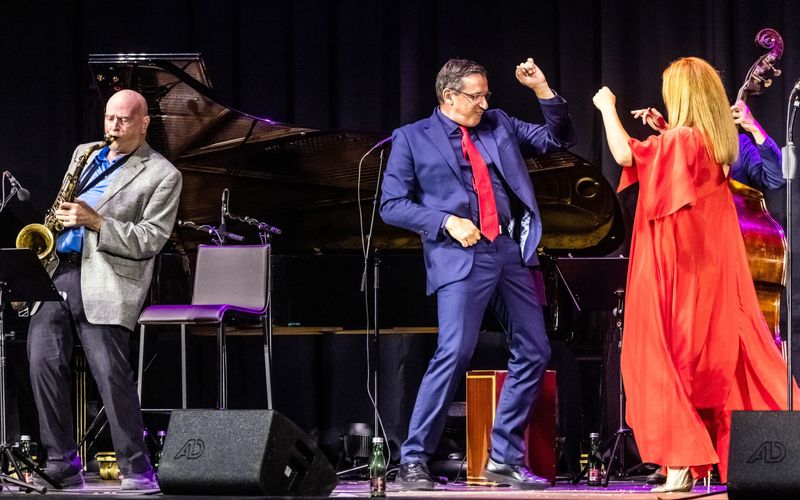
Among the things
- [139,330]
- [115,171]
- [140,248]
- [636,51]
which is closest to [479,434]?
[140,248]

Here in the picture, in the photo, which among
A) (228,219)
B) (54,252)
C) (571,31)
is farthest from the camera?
(571,31)

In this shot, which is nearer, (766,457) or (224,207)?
(766,457)

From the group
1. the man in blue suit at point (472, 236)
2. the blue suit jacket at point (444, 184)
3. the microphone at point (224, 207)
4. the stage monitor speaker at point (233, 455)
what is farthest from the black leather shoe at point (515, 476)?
the microphone at point (224, 207)

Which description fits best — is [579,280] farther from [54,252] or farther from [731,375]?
[54,252]

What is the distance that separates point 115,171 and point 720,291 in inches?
103

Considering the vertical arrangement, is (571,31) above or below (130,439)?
above

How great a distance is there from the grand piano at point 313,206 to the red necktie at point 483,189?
1645mm

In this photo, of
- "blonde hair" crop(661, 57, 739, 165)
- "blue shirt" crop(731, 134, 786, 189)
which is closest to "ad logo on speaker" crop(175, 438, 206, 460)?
"blonde hair" crop(661, 57, 739, 165)

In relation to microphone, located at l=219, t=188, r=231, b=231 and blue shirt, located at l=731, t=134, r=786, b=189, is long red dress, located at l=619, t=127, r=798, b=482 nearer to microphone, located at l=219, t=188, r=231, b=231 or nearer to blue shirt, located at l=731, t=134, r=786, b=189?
blue shirt, located at l=731, t=134, r=786, b=189

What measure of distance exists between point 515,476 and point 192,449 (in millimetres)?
1512

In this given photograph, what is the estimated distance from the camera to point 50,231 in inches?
192

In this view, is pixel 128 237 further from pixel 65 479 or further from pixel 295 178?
pixel 295 178

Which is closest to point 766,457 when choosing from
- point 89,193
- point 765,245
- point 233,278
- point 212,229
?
point 765,245

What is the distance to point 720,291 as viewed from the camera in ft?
13.9
